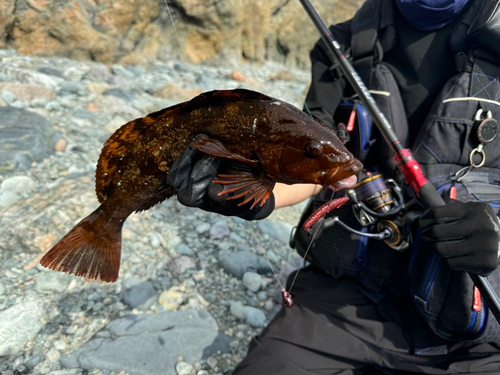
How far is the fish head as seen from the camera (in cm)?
169

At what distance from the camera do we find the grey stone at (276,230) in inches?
195

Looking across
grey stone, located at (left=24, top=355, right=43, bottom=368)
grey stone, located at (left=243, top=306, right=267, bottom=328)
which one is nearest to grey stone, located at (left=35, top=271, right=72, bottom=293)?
grey stone, located at (left=24, top=355, right=43, bottom=368)

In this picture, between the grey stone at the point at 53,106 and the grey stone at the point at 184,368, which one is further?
the grey stone at the point at 53,106

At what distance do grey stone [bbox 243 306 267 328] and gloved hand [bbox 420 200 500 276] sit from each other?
199 centimetres

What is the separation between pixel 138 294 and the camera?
3.43m

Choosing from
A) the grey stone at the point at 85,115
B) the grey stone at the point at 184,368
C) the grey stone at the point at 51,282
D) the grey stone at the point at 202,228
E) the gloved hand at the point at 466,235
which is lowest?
the grey stone at the point at 184,368

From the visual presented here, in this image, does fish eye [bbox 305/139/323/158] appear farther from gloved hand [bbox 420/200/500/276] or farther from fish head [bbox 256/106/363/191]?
gloved hand [bbox 420/200/500/276]

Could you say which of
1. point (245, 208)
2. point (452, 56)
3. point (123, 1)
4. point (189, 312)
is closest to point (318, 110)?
point (452, 56)

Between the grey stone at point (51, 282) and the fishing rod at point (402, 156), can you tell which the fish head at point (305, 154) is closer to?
the fishing rod at point (402, 156)

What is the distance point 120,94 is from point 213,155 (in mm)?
5477

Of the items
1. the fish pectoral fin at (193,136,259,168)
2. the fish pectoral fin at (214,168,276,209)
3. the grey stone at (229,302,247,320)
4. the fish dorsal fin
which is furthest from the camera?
the grey stone at (229,302,247,320)

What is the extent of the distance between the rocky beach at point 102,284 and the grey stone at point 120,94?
0.37m

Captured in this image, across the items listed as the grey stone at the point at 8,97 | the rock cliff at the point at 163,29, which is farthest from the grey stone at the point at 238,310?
the grey stone at the point at 8,97

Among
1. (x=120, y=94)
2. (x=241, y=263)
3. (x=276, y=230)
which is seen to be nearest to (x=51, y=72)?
(x=120, y=94)
